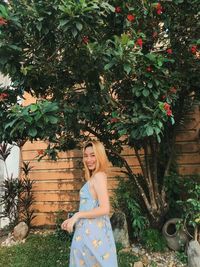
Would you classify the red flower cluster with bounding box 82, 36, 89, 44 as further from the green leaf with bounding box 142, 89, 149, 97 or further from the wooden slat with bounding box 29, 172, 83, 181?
the wooden slat with bounding box 29, 172, 83, 181

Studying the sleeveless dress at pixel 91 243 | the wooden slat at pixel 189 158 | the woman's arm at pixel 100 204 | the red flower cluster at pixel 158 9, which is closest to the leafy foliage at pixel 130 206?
the wooden slat at pixel 189 158

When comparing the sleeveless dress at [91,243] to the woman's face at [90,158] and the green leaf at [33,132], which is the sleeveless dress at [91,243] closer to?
the woman's face at [90,158]

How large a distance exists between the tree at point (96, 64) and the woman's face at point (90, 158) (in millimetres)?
548

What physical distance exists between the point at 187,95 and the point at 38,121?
2.75m

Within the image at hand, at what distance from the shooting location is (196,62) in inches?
191

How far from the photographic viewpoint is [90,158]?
3.34 metres

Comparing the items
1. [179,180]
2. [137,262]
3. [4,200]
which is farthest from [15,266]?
[179,180]

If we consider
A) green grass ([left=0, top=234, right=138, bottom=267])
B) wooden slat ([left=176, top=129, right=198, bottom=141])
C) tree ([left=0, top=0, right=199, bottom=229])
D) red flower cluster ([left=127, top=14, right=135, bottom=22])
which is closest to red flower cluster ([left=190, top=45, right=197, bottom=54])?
tree ([left=0, top=0, right=199, bottom=229])

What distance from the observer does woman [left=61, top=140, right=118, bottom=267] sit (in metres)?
3.13

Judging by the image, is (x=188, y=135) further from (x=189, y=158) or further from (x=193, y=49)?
(x=193, y=49)

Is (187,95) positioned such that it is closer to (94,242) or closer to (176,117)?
(176,117)

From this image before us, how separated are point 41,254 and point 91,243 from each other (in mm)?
2837

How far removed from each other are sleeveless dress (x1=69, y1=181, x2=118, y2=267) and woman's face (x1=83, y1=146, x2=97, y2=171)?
0.21 m

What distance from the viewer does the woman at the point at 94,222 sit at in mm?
3131
